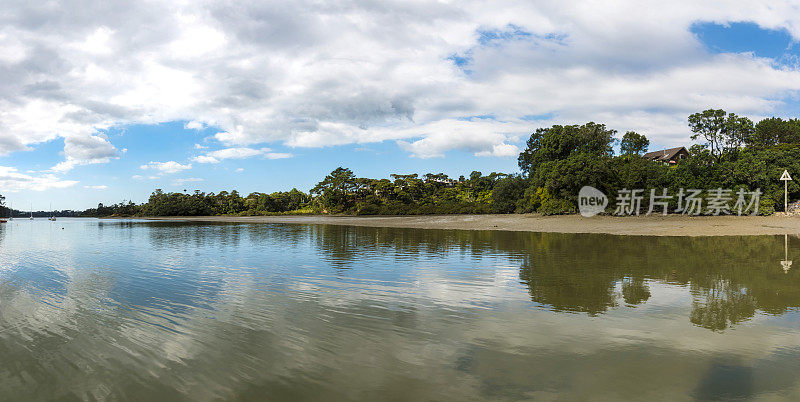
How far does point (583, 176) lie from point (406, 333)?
154 ft

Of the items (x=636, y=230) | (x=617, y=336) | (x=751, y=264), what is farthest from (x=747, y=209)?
(x=617, y=336)

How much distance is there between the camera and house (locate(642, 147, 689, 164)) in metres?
87.0

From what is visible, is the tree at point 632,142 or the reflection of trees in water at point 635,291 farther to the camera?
the tree at point 632,142

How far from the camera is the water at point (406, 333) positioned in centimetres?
555

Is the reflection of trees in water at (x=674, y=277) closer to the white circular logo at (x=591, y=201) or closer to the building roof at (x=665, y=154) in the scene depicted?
the white circular logo at (x=591, y=201)

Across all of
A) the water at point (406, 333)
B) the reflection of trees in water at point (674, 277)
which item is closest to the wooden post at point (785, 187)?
the reflection of trees in water at point (674, 277)

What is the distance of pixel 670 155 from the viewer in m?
88.9

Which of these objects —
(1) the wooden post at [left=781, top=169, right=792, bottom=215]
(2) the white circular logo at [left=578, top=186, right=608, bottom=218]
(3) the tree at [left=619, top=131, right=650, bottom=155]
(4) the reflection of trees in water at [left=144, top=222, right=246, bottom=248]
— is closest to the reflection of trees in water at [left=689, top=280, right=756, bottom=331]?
(4) the reflection of trees in water at [left=144, top=222, right=246, bottom=248]

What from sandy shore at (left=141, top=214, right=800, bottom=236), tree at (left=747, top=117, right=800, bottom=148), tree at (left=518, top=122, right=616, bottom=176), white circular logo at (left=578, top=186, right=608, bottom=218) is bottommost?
sandy shore at (left=141, top=214, right=800, bottom=236)

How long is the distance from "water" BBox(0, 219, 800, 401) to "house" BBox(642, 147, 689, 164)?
280 feet

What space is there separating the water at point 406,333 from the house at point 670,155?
8541 cm

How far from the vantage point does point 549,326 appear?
322 inches

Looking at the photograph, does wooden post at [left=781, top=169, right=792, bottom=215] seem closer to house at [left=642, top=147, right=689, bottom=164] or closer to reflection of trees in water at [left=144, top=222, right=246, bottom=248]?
house at [left=642, top=147, right=689, bottom=164]

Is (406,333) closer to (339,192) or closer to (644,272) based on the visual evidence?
(644,272)
